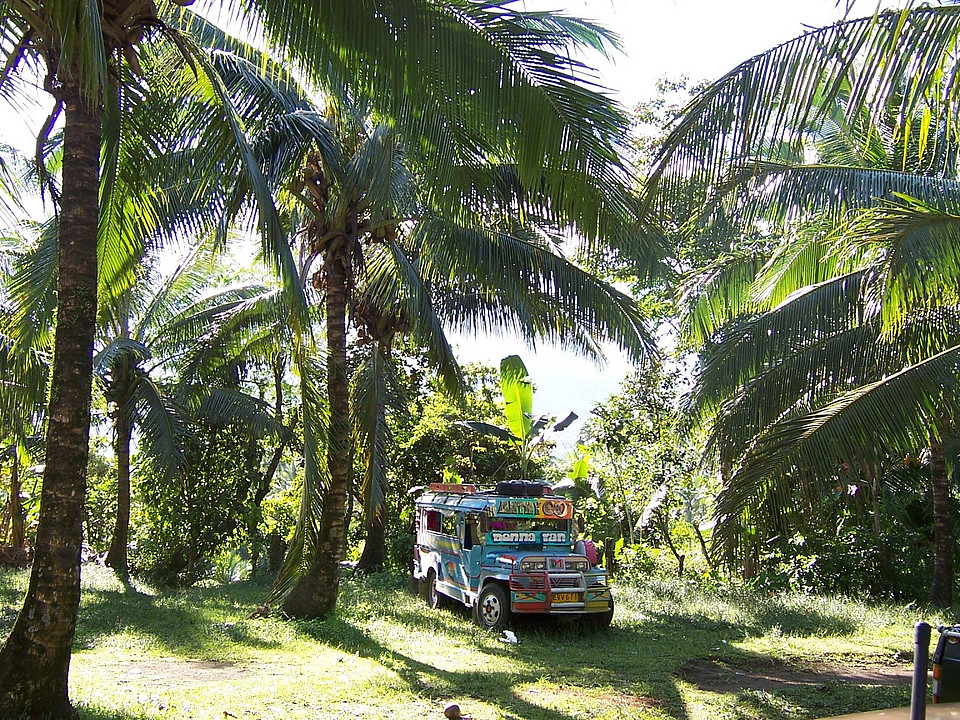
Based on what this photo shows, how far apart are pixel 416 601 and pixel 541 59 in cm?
1054

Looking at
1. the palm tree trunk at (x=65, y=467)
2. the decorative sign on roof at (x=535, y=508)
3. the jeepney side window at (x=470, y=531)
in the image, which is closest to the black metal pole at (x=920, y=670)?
the palm tree trunk at (x=65, y=467)

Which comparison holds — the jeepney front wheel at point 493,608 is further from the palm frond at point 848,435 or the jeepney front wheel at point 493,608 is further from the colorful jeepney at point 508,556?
the palm frond at point 848,435

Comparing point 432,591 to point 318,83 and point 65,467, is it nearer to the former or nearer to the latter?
point 65,467

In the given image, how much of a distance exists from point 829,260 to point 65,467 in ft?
29.4

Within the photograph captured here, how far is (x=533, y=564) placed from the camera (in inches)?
437

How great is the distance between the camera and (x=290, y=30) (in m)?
5.48

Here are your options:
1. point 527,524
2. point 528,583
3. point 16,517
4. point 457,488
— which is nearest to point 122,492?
point 16,517

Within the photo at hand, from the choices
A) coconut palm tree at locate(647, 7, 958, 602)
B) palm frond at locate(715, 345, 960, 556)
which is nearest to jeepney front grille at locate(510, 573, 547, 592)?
coconut palm tree at locate(647, 7, 958, 602)

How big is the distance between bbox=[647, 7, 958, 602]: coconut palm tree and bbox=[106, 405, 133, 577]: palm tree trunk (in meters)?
10.9

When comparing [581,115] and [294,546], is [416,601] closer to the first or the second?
[294,546]

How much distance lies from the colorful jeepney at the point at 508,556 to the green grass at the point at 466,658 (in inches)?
15.7

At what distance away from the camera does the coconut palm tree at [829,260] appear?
4562 millimetres

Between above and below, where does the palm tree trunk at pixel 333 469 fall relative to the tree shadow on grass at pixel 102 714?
above

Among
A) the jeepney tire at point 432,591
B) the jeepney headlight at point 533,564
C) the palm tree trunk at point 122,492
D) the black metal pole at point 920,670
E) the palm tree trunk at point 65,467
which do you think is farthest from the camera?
the palm tree trunk at point 122,492
